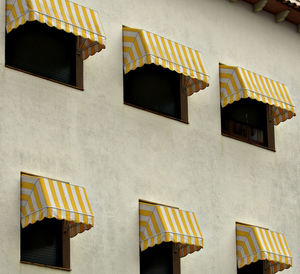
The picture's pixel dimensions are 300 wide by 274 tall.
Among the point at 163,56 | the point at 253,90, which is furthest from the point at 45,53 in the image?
the point at 253,90

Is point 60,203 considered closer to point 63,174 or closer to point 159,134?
point 63,174

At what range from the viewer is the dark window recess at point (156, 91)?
27.5 meters

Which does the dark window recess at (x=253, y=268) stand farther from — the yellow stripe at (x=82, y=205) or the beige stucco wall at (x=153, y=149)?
the yellow stripe at (x=82, y=205)

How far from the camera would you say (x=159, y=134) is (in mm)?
27547

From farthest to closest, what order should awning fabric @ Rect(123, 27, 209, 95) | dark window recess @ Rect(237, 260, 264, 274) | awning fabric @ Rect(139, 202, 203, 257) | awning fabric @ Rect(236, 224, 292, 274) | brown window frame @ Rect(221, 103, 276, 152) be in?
brown window frame @ Rect(221, 103, 276, 152), dark window recess @ Rect(237, 260, 264, 274), awning fabric @ Rect(236, 224, 292, 274), awning fabric @ Rect(123, 27, 209, 95), awning fabric @ Rect(139, 202, 203, 257)

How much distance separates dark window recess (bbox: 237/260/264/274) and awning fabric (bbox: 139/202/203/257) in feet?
8.33

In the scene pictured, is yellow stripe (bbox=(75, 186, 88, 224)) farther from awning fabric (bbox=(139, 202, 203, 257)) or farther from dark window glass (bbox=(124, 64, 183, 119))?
dark window glass (bbox=(124, 64, 183, 119))

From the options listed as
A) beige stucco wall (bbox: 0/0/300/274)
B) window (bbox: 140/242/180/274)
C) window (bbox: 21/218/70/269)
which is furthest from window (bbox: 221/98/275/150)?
window (bbox: 21/218/70/269)

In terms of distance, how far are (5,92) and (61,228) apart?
3.10 meters

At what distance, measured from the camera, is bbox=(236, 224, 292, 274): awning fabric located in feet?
93.1

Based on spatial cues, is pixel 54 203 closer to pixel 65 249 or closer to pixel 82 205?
pixel 82 205

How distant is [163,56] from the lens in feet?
89.3

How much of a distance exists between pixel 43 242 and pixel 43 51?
4262 mm

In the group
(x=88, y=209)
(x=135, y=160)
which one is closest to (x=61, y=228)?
(x=88, y=209)
